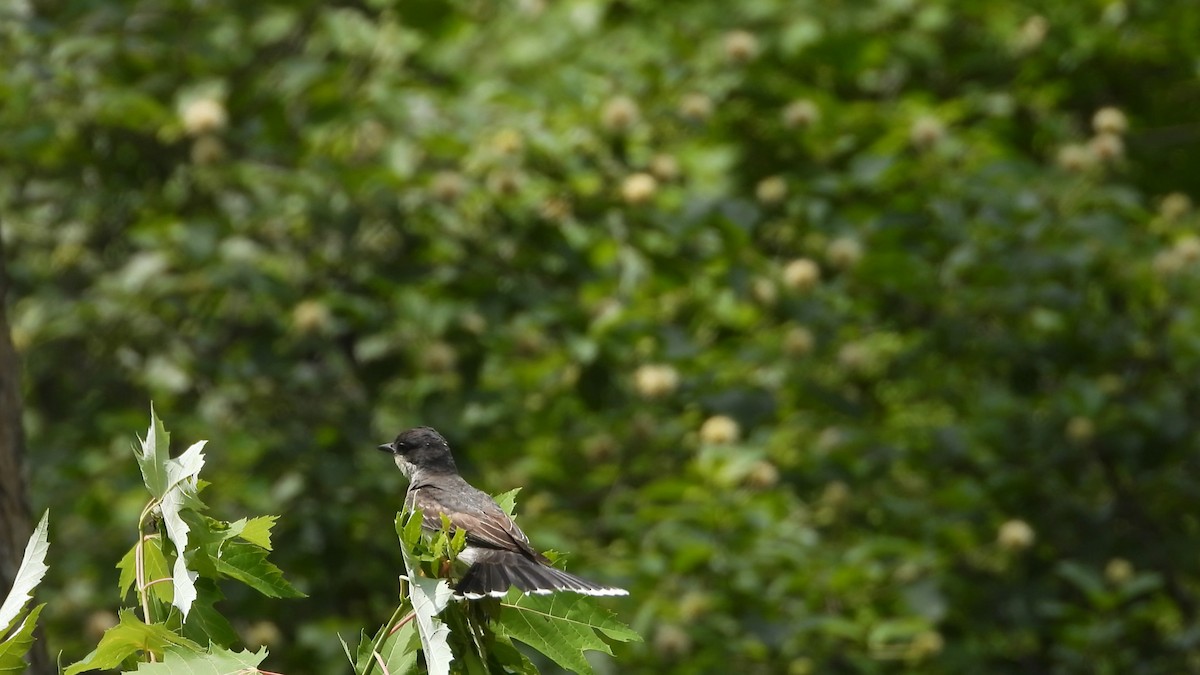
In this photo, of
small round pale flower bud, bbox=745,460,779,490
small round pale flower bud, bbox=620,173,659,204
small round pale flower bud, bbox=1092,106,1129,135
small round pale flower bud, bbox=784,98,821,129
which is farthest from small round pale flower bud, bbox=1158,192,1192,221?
small round pale flower bud, bbox=620,173,659,204

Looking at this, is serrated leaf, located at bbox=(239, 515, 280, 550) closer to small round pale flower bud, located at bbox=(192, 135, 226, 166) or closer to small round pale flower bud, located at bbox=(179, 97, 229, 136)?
small round pale flower bud, located at bbox=(179, 97, 229, 136)

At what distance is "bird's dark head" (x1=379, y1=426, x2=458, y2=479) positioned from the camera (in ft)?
12.7

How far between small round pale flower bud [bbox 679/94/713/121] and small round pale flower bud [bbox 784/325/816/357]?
3.09 ft

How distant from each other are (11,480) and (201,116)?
2.60 meters

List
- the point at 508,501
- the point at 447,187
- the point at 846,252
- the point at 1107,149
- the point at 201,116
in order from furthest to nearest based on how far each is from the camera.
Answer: the point at 1107,149 → the point at 846,252 → the point at 447,187 → the point at 201,116 → the point at 508,501

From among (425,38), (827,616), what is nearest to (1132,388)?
(827,616)

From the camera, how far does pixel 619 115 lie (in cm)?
616

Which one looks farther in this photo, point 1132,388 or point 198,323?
point 1132,388

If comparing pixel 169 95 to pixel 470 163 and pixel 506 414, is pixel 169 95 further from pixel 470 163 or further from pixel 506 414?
pixel 506 414

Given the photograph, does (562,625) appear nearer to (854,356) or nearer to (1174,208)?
(854,356)

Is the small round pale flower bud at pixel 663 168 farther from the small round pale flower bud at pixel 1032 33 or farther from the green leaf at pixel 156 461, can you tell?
the green leaf at pixel 156 461

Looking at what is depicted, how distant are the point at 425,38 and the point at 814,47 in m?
1.62

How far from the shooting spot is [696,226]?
20.1 feet

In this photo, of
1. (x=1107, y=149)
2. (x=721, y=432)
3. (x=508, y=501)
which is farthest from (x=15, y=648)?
(x=1107, y=149)
